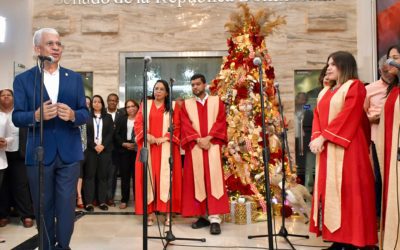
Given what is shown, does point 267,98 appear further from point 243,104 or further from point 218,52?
point 218,52

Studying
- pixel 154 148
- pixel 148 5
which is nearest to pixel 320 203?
pixel 154 148

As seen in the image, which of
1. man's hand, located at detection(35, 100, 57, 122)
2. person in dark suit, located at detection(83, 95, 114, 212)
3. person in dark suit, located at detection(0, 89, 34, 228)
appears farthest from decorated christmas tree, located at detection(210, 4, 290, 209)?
man's hand, located at detection(35, 100, 57, 122)

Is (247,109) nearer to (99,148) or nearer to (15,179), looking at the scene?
(99,148)

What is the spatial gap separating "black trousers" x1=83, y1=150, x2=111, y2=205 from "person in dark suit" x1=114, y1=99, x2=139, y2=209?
0.23 meters

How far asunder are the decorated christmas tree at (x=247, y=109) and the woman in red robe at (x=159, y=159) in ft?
2.66

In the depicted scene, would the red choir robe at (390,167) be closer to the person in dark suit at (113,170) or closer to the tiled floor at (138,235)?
the tiled floor at (138,235)

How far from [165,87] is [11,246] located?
2490 millimetres

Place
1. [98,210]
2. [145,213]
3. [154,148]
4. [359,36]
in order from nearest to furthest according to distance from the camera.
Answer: [145,213], [154,148], [98,210], [359,36]

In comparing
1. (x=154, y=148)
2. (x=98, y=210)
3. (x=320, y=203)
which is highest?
(x=154, y=148)

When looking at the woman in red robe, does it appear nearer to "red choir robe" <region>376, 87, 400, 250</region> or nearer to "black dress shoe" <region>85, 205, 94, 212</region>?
"black dress shoe" <region>85, 205, 94, 212</region>

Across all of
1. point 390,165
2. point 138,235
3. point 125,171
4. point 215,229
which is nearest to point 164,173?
point 138,235

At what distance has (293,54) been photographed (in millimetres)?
7742

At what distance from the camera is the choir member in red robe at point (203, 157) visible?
4.67 meters

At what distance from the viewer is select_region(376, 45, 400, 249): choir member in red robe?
9.38 feet
